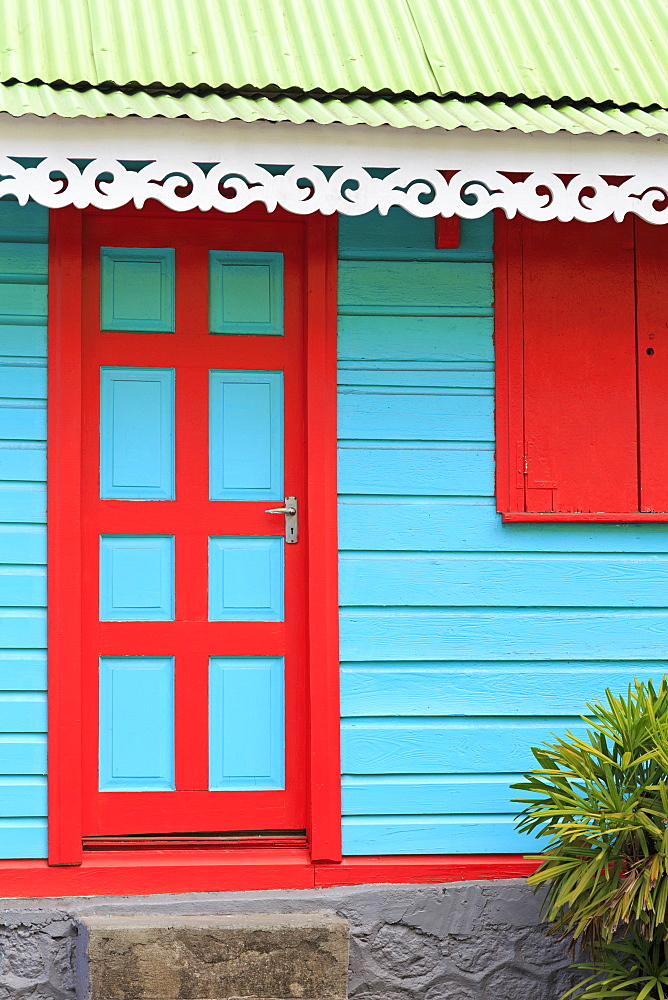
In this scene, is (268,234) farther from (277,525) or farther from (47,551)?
(47,551)

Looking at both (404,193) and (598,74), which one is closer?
(404,193)

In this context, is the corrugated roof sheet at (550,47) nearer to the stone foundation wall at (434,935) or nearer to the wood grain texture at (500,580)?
the wood grain texture at (500,580)

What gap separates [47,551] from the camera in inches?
169

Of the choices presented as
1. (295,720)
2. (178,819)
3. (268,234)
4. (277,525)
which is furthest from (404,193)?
(178,819)

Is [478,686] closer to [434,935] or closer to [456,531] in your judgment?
[456,531]

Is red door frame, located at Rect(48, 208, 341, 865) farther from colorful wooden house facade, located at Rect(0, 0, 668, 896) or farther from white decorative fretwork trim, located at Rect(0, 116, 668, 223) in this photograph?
white decorative fretwork trim, located at Rect(0, 116, 668, 223)

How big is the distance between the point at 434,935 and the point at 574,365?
2221mm

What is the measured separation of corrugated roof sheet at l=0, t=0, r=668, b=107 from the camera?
405 centimetres

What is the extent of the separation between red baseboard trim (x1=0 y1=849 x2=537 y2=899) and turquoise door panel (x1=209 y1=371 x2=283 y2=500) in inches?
53.6

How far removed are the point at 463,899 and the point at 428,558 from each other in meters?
1.27

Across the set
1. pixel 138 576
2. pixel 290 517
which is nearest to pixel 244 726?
pixel 138 576

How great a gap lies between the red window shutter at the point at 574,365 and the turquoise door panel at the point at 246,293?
89 cm

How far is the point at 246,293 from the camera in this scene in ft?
14.8

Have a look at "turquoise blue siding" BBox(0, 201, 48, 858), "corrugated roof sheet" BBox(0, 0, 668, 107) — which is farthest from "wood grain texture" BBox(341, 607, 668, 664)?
"corrugated roof sheet" BBox(0, 0, 668, 107)
